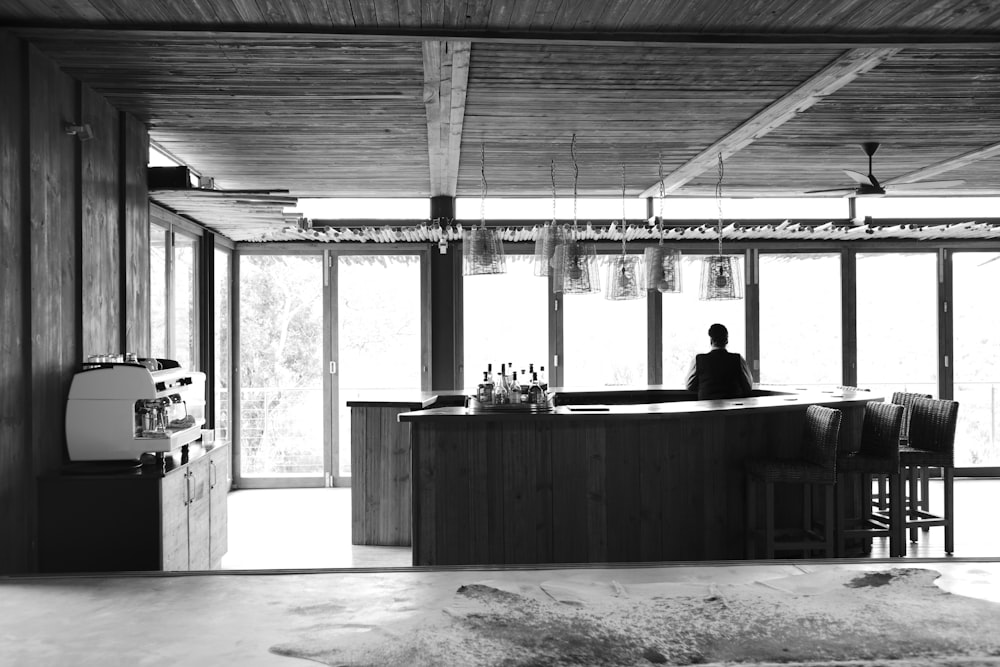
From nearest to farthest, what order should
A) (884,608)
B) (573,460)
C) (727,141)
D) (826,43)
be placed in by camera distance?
(884,608) < (826,43) < (573,460) < (727,141)

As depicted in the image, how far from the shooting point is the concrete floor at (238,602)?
237 cm

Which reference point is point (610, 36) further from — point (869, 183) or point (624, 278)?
point (869, 183)

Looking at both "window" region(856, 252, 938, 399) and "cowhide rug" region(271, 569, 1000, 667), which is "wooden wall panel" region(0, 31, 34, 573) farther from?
"window" region(856, 252, 938, 399)

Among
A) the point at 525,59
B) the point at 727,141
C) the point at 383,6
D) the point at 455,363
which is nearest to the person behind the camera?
the point at 383,6

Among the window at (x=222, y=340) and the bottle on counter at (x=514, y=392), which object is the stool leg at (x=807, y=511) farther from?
the window at (x=222, y=340)

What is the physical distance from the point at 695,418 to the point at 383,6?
3.09m

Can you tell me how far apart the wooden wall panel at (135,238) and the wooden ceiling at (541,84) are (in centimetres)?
19

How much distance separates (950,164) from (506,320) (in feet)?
15.1

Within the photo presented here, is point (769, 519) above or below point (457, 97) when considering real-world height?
below

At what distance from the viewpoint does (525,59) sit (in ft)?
14.4

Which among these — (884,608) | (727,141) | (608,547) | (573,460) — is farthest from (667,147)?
(884,608)

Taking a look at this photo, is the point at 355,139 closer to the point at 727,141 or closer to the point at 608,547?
the point at 727,141

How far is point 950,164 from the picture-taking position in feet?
23.0

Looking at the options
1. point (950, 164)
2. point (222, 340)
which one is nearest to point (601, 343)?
point (950, 164)
